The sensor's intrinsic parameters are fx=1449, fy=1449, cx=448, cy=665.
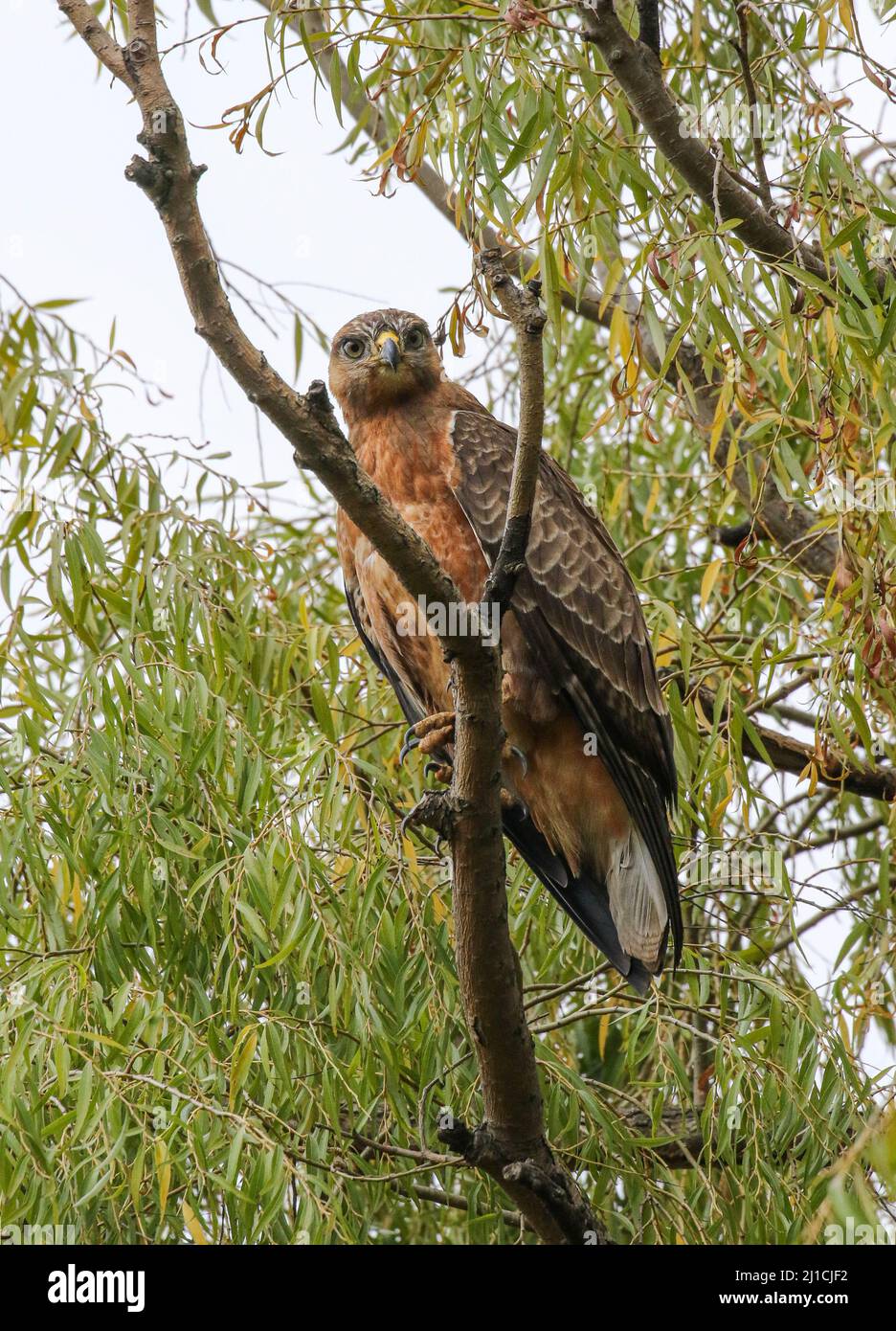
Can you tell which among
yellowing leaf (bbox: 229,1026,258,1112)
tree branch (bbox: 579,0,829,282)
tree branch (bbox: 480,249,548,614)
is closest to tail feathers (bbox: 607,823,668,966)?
yellowing leaf (bbox: 229,1026,258,1112)

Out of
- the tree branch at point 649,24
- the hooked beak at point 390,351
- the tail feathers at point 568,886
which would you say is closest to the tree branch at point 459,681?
the tail feathers at point 568,886

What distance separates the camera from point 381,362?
445 centimetres

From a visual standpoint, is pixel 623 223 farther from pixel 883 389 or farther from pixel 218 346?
pixel 218 346

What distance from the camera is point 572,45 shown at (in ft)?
14.7

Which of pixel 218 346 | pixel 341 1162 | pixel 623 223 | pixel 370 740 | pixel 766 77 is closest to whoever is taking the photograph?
pixel 218 346

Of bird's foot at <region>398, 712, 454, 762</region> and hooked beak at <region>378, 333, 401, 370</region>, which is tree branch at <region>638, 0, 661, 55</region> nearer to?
hooked beak at <region>378, 333, 401, 370</region>

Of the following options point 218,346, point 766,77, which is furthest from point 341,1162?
point 766,77

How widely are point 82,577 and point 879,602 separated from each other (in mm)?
2147

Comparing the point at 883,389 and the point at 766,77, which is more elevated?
the point at 766,77

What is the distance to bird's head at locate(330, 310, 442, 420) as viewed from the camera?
4.48 meters

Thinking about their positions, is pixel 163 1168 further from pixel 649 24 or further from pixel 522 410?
pixel 649 24

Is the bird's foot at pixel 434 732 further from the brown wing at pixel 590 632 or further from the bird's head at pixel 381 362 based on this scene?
the bird's head at pixel 381 362

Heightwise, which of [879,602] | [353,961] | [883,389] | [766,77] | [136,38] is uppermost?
[766,77]

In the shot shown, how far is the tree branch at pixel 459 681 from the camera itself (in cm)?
261
